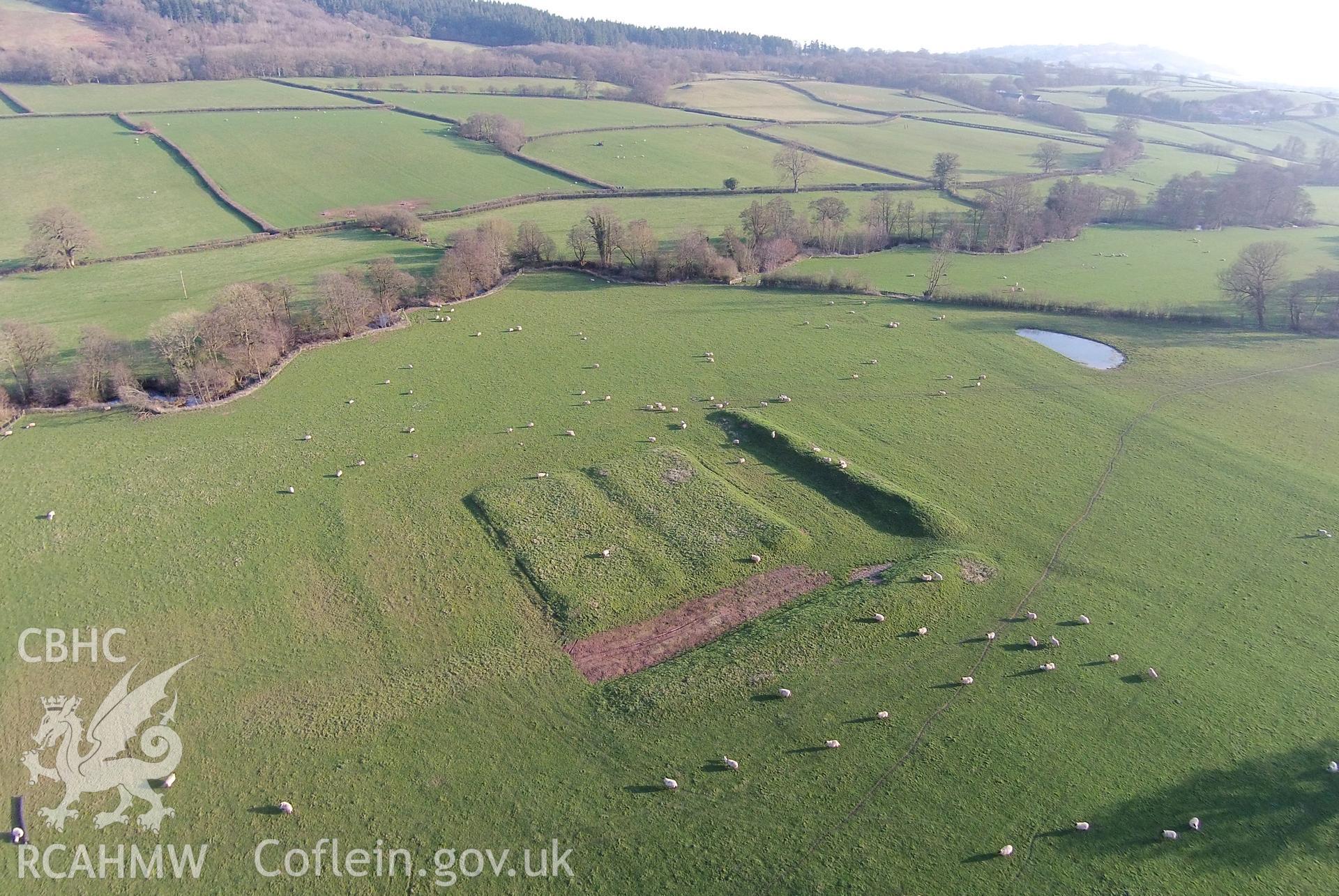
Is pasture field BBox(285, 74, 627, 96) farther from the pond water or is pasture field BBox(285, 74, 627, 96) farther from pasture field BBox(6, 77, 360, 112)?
the pond water

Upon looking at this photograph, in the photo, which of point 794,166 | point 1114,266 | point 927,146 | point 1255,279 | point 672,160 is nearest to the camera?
point 1255,279

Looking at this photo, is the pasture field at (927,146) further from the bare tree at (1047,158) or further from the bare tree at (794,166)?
the bare tree at (794,166)

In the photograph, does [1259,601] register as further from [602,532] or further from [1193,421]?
[602,532]

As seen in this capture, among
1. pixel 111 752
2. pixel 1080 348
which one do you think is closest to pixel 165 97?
pixel 111 752

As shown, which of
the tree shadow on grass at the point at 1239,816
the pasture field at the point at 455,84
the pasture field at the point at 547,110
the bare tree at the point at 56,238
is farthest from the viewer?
the pasture field at the point at 455,84

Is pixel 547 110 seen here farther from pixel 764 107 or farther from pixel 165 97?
pixel 165 97

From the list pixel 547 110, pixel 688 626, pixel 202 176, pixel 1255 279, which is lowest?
pixel 688 626

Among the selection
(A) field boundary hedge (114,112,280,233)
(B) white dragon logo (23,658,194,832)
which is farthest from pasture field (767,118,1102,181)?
(B) white dragon logo (23,658,194,832)

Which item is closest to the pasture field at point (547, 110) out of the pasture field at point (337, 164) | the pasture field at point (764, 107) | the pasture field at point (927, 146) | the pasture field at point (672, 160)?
the pasture field at point (672, 160)
